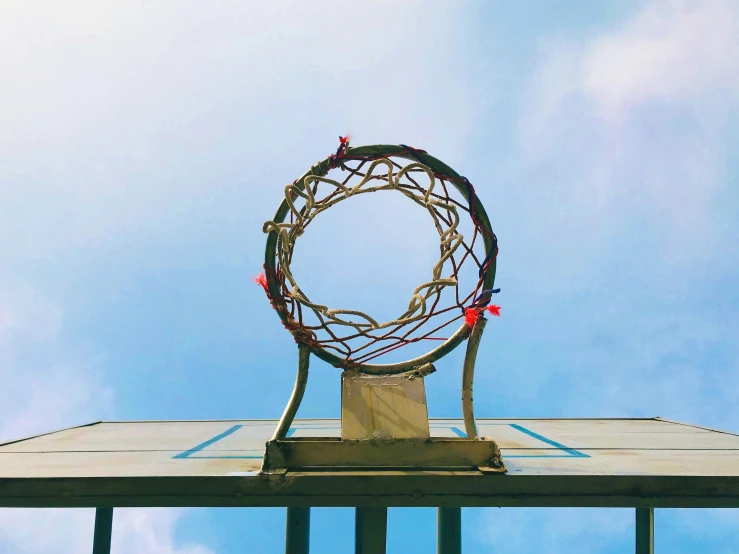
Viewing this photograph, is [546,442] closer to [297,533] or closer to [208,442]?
[297,533]

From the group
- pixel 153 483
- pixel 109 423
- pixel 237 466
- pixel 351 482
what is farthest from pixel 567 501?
pixel 109 423

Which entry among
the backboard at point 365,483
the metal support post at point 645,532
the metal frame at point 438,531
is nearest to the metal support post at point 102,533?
the metal frame at point 438,531

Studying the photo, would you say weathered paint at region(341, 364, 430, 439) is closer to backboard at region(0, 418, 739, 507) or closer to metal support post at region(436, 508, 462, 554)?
backboard at region(0, 418, 739, 507)

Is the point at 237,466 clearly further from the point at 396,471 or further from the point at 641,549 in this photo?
the point at 641,549

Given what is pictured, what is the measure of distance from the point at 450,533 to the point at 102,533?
1.86 metres

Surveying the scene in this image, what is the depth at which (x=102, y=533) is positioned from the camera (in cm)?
291

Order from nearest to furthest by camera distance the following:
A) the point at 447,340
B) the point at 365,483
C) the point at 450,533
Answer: the point at 365,483, the point at 447,340, the point at 450,533

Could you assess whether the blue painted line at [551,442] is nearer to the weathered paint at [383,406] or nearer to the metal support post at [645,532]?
the metal support post at [645,532]

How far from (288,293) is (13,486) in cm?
104

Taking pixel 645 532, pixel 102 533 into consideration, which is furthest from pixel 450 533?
pixel 102 533

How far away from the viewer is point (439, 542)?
2.87 m

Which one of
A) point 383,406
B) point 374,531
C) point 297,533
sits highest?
point 383,406

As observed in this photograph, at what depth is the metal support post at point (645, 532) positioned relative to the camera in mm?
2781

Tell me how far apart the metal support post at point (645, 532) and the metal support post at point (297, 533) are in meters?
1.71
